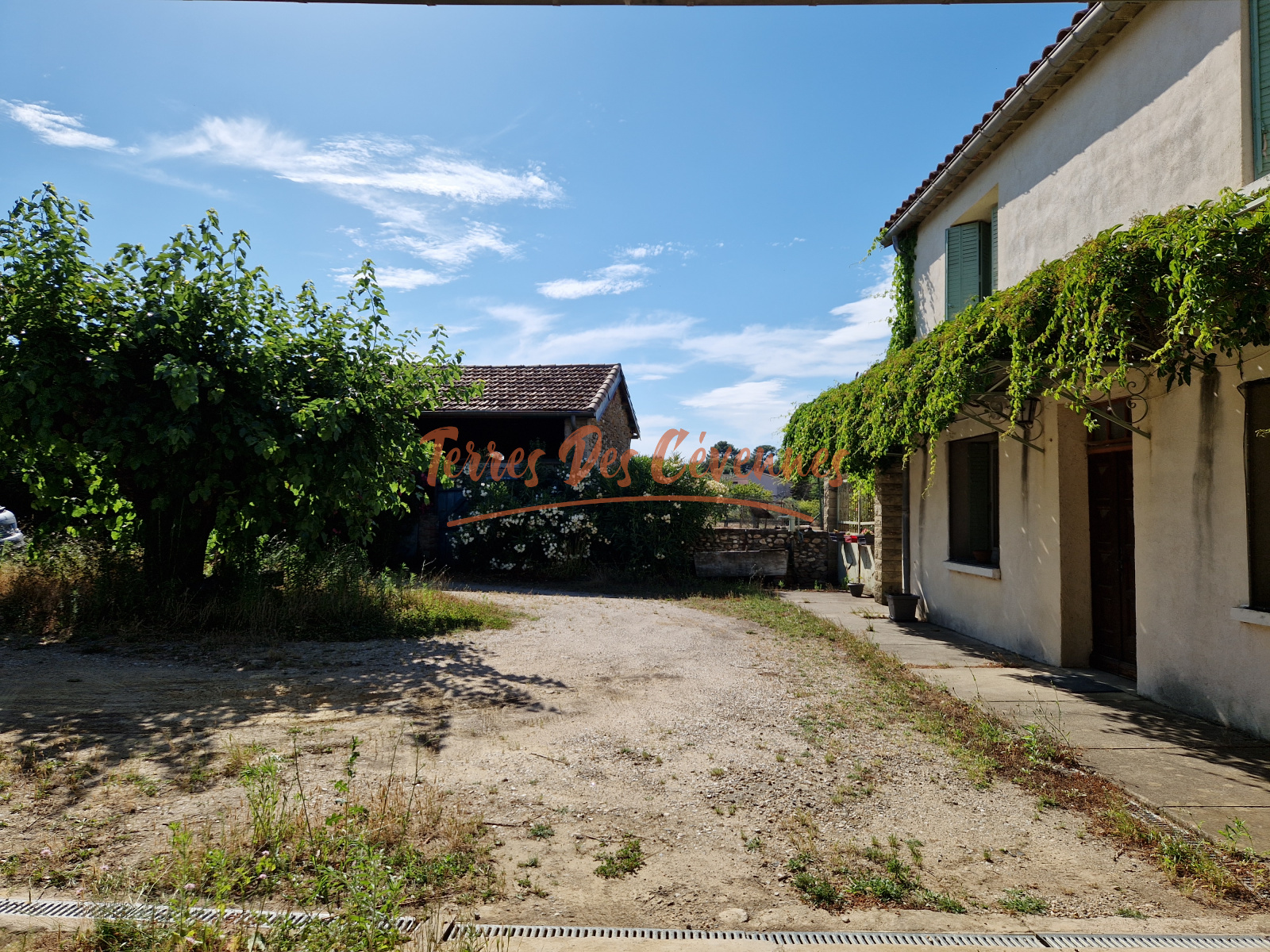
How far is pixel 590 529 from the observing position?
14.4 metres

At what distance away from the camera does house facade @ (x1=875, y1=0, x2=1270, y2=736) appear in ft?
16.5

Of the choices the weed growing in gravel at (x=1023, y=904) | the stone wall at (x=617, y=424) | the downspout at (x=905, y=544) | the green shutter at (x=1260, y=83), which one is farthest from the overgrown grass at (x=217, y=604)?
the stone wall at (x=617, y=424)

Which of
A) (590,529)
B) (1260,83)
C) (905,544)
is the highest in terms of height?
(1260,83)

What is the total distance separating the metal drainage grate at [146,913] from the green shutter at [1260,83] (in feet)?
21.5

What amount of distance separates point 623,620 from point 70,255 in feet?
23.9

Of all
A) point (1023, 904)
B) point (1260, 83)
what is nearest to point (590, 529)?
point (1260, 83)

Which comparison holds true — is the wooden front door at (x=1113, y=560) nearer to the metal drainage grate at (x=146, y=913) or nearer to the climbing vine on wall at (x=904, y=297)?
the climbing vine on wall at (x=904, y=297)

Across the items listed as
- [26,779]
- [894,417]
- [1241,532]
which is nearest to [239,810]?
[26,779]

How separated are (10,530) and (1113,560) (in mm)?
15339

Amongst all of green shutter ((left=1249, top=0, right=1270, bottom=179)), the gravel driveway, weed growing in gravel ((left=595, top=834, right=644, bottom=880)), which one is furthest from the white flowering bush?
weed growing in gravel ((left=595, top=834, right=644, bottom=880))

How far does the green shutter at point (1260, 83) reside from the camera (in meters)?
4.86

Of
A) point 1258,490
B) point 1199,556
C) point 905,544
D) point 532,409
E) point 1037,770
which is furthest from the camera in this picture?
point 532,409

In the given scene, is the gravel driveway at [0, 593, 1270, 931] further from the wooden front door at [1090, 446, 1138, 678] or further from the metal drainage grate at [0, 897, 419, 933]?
the wooden front door at [1090, 446, 1138, 678]

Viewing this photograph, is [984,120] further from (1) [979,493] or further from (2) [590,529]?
(2) [590,529]
